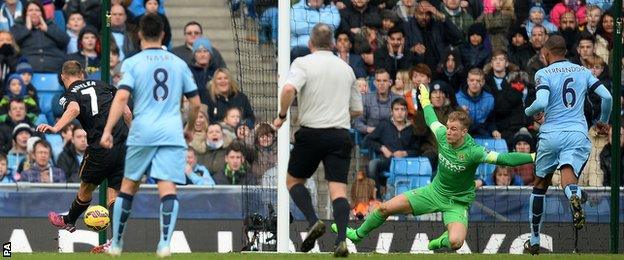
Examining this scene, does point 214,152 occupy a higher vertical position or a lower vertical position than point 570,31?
lower

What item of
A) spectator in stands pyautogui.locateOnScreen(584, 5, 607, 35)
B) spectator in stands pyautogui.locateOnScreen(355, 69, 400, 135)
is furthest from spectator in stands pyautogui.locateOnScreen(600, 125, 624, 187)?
spectator in stands pyautogui.locateOnScreen(355, 69, 400, 135)

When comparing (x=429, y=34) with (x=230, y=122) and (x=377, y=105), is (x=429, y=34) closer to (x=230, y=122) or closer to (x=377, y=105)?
(x=377, y=105)

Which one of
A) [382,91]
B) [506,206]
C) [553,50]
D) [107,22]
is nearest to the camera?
[553,50]

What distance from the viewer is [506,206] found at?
55.7 ft

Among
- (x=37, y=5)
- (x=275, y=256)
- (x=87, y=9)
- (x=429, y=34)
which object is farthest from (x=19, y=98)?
→ (x=275, y=256)

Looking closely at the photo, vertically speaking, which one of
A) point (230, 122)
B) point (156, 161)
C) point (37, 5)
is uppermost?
point (37, 5)

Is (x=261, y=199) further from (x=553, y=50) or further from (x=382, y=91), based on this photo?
(x=553, y=50)

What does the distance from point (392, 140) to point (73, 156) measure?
4166 millimetres

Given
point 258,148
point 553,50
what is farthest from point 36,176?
point 553,50

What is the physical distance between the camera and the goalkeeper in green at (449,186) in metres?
13.6

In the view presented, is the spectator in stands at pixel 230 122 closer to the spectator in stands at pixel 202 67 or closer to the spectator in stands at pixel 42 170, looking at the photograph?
the spectator in stands at pixel 202 67

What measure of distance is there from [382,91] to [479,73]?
127 cm

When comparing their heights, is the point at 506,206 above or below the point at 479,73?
below

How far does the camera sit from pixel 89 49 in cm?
1941
